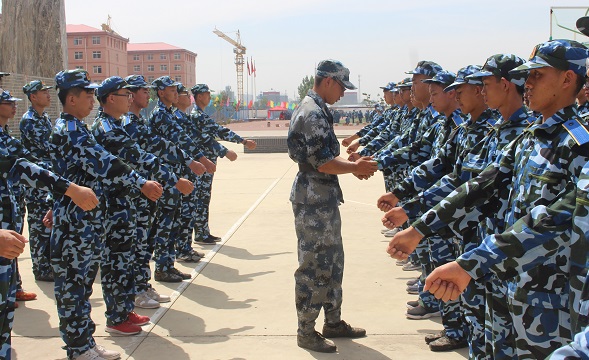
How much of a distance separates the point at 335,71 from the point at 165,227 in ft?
10.1

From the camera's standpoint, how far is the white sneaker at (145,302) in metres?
6.15

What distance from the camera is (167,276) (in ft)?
23.4

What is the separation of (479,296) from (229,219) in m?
7.64

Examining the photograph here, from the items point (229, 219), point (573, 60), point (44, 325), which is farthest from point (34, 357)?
point (229, 219)

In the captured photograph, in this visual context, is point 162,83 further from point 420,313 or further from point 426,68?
point 420,313

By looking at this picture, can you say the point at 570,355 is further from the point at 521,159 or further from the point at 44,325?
the point at 44,325

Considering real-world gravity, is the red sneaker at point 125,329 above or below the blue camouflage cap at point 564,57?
below

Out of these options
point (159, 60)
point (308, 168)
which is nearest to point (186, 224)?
point (308, 168)

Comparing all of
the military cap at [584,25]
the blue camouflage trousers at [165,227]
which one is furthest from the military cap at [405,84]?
the military cap at [584,25]

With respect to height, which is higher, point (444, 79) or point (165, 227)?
point (444, 79)

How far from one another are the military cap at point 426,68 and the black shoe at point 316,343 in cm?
272

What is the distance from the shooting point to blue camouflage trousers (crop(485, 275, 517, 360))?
3.11 m

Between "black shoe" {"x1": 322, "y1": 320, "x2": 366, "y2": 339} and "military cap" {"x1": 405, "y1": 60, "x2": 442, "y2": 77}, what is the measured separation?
253cm

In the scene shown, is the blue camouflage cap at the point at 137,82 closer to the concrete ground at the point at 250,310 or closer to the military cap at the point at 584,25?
the concrete ground at the point at 250,310
